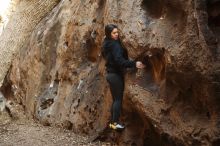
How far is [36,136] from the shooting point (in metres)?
8.62

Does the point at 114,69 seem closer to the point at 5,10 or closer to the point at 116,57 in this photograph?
the point at 116,57

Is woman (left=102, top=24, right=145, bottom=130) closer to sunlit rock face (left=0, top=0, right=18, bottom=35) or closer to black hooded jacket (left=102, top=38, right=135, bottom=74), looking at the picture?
black hooded jacket (left=102, top=38, right=135, bottom=74)

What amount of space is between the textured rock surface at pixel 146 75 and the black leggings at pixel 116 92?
0.14 m

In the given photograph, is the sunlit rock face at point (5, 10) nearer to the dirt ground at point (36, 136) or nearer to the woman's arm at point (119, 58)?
the dirt ground at point (36, 136)

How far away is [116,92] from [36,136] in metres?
2.39

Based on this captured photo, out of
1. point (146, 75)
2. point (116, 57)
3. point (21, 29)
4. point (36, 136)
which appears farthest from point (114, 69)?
point (21, 29)

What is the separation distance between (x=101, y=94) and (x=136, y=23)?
175 centimetres

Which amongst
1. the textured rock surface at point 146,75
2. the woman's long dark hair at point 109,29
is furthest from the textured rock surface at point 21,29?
the woman's long dark hair at point 109,29

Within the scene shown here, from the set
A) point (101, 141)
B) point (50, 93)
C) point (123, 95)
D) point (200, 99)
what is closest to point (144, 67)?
point (123, 95)

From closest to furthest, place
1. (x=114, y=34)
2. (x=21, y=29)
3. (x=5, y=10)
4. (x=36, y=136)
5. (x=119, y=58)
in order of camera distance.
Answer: (x=119, y=58) < (x=114, y=34) < (x=36, y=136) < (x=21, y=29) < (x=5, y=10)

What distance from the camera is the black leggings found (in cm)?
691

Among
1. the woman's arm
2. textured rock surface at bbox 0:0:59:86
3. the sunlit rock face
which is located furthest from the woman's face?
the sunlit rock face

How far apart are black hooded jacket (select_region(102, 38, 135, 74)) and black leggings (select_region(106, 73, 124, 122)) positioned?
92mm

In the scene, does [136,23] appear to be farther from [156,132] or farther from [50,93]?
[50,93]
